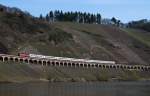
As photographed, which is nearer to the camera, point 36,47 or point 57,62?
point 57,62

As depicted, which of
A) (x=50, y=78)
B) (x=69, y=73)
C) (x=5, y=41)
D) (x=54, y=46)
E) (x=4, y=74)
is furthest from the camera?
(x=54, y=46)

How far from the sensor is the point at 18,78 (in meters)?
119

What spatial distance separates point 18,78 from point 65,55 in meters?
62.0

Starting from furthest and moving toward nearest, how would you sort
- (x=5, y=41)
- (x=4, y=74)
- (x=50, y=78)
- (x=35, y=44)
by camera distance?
(x=35, y=44), (x=5, y=41), (x=50, y=78), (x=4, y=74)

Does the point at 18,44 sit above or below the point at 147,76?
above

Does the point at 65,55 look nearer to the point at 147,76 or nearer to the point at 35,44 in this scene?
the point at 35,44

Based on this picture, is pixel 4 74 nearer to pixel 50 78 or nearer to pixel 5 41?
pixel 50 78

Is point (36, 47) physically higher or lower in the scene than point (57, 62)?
higher

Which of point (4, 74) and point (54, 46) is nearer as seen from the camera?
point (4, 74)

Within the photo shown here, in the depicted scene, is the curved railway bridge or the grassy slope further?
the curved railway bridge

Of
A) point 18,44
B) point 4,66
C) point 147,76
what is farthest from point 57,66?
point 147,76

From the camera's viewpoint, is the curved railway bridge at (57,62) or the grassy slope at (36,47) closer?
the grassy slope at (36,47)

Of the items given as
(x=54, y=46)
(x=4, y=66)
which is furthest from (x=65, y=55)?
(x=4, y=66)

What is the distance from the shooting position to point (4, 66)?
123m
